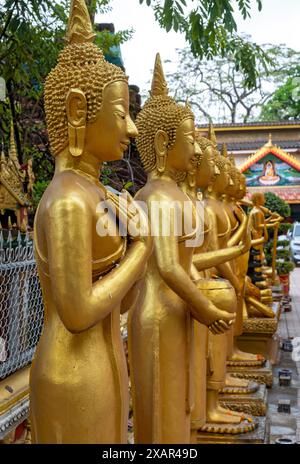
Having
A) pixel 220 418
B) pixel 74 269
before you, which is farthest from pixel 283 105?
pixel 74 269

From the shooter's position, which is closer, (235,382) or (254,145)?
(235,382)

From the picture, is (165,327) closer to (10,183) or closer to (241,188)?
(10,183)

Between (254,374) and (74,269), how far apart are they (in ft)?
13.5

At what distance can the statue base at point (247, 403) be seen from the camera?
4931 millimetres

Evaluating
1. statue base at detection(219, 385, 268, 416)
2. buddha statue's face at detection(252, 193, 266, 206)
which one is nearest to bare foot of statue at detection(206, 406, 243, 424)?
statue base at detection(219, 385, 268, 416)

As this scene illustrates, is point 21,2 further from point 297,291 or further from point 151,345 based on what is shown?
point 297,291

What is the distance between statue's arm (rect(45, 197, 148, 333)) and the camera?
2.06 m

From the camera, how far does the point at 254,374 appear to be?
5.81m

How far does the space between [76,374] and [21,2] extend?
3.58 metres

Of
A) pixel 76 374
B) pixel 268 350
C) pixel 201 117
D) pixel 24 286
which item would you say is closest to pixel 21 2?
pixel 24 286

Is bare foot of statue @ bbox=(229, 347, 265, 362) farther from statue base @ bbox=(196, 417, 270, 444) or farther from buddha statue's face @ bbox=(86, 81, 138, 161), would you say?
→ buddha statue's face @ bbox=(86, 81, 138, 161)

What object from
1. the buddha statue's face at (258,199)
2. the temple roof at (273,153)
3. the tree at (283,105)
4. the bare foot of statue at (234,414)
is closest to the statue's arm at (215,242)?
the bare foot of statue at (234,414)

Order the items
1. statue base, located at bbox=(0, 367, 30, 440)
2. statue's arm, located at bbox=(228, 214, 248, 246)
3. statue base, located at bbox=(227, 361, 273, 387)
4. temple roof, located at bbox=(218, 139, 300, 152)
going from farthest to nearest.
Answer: temple roof, located at bbox=(218, 139, 300, 152) → statue base, located at bbox=(227, 361, 273, 387) → statue's arm, located at bbox=(228, 214, 248, 246) → statue base, located at bbox=(0, 367, 30, 440)

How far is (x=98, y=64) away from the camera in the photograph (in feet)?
7.67
